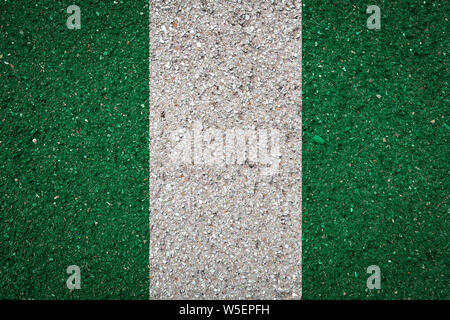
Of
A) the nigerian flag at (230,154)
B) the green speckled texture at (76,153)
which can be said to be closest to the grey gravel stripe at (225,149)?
the nigerian flag at (230,154)

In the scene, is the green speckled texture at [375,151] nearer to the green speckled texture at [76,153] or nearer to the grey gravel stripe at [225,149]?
the grey gravel stripe at [225,149]

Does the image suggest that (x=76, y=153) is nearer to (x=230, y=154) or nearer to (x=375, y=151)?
(x=230, y=154)

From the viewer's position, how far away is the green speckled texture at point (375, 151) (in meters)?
2.22

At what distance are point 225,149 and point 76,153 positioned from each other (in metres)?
1.10

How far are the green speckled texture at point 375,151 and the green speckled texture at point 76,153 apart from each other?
1254mm

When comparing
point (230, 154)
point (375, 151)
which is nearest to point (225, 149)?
point (230, 154)

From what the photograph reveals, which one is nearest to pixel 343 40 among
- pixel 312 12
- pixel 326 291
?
pixel 312 12

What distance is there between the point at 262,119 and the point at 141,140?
2.96 ft

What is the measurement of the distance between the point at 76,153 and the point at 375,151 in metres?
2.20

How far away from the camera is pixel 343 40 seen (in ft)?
7.40

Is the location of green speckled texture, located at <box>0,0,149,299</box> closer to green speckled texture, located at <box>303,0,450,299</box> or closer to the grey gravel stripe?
Answer: the grey gravel stripe

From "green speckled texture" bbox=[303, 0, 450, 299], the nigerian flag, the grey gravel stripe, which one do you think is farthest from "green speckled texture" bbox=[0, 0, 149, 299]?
"green speckled texture" bbox=[303, 0, 450, 299]

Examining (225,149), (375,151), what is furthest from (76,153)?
(375,151)

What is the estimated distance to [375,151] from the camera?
88.1 inches
